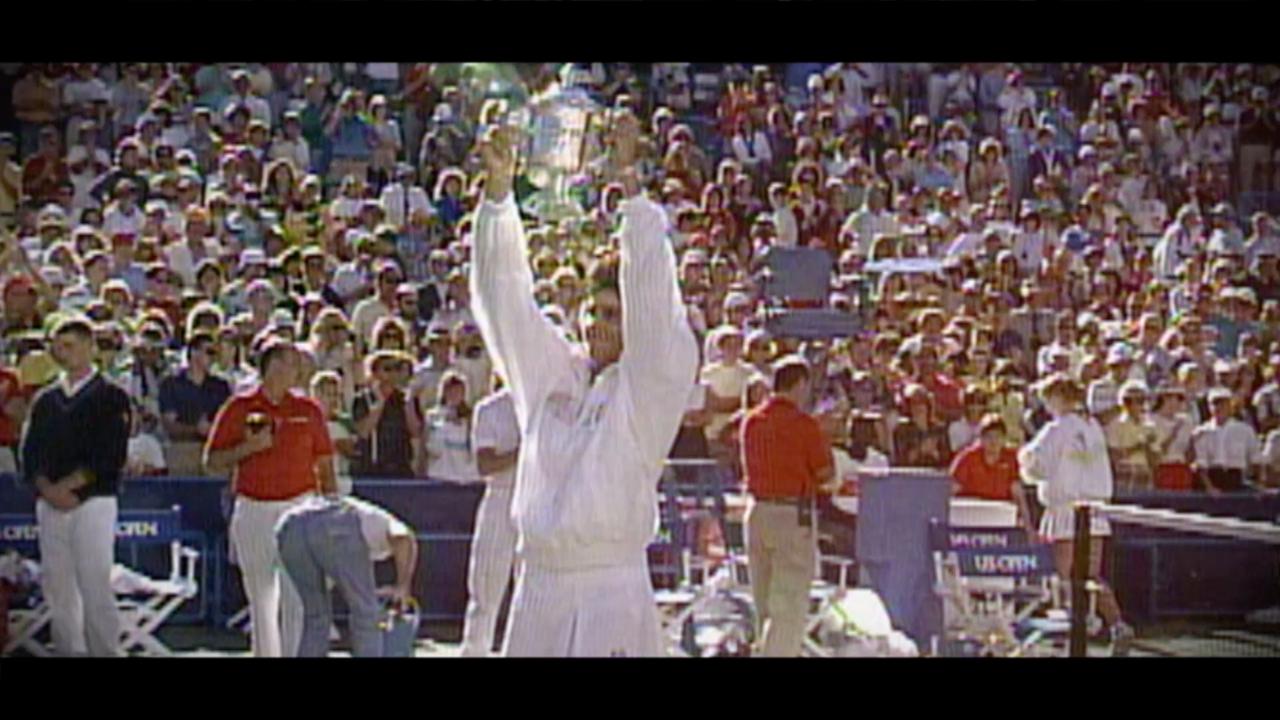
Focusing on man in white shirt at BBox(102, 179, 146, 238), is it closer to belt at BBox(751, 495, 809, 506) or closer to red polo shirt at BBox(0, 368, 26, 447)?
red polo shirt at BBox(0, 368, 26, 447)

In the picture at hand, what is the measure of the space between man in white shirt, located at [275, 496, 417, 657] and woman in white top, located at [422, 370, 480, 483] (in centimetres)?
13

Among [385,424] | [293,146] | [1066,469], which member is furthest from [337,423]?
[1066,469]

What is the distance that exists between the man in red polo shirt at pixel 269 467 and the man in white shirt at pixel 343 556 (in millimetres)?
23

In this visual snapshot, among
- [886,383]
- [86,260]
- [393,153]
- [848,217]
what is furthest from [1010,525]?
[86,260]

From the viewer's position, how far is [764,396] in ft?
16.1

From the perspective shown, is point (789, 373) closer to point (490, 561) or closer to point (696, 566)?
point (696, 566)

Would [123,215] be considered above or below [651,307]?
above

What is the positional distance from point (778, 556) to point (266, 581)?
3.17ft

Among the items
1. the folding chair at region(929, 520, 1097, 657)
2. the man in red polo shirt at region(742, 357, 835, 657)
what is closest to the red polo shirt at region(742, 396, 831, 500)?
the man in red polo shirt at region(742, 357, 835, 657)

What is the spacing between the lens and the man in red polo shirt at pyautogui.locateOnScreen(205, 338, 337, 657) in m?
4.87

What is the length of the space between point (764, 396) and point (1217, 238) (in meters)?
0.92

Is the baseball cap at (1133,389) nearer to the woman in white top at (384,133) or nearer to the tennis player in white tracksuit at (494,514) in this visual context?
the tennis player in white tracksuit at (494,514)

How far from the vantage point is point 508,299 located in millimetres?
4832
